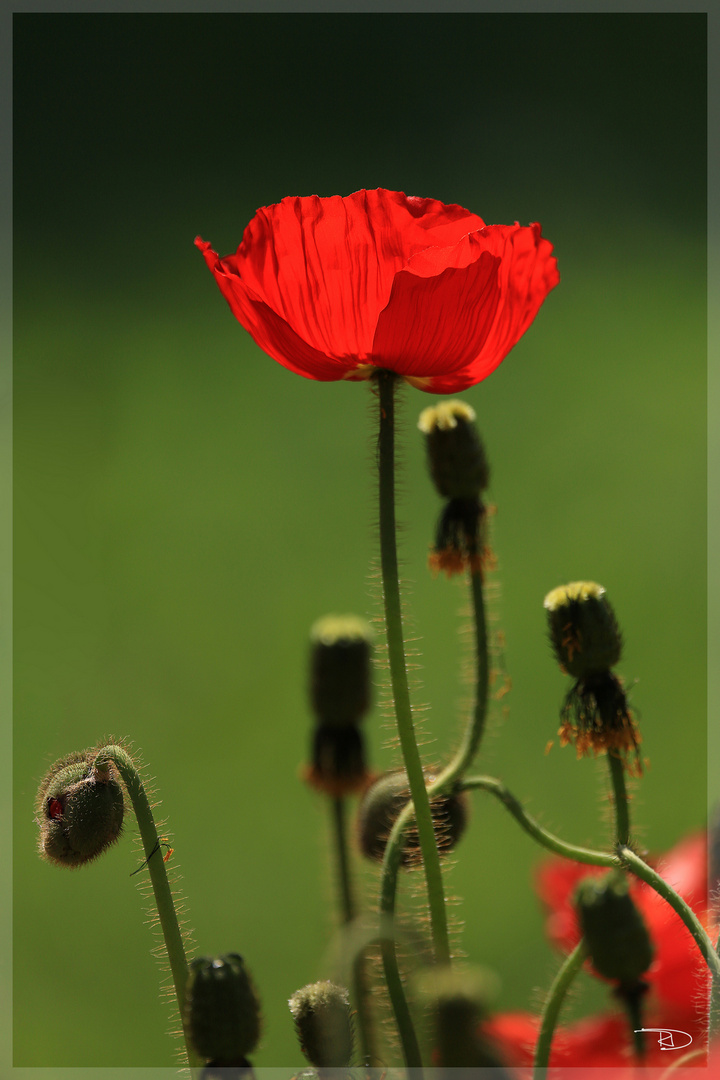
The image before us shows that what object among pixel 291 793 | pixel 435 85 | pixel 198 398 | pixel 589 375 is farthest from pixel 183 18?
pixel 291 793

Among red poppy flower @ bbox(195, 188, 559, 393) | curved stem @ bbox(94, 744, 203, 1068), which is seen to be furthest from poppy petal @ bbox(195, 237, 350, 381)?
curved stem @ bbox(94, 744, 203, 1068)

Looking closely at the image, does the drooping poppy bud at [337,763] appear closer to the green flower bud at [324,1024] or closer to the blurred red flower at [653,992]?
the blurred red flower at [653,992]

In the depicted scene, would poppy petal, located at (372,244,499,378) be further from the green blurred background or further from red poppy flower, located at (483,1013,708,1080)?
red poppy flower, located at (483,1013,708,1080)

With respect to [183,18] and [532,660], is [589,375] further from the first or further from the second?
[183,18]

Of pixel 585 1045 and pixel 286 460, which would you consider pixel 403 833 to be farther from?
pixel 286 460

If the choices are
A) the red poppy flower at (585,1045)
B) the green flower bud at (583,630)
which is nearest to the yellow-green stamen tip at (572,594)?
the green flower bud at (583,630)

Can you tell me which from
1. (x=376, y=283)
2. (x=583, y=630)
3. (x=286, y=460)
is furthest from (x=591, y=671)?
(x=286, y=460)

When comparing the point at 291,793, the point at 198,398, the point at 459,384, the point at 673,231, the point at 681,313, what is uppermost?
→ the point at 673,231
